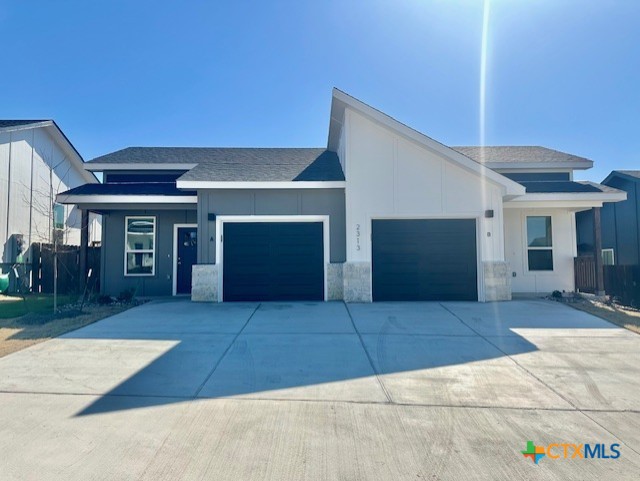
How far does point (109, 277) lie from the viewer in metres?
12.5

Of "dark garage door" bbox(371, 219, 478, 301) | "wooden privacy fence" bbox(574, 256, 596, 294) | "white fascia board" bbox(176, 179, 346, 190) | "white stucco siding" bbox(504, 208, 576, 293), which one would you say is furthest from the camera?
"white stucco siding" bbox(504, 208, 576, 293)

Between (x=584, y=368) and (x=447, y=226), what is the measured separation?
5.71 m

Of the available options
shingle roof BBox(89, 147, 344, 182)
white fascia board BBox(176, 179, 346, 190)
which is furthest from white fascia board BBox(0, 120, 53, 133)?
white fascia board BBox(176, 179, 346, 190)

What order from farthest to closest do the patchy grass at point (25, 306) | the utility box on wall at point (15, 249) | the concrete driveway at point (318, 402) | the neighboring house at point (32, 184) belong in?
the utility box on wall at point (15, 249) → the neighboring house at point (32, 184) → the patchy grass at point (25, 306) → the concrete driveway at point (318, 402)

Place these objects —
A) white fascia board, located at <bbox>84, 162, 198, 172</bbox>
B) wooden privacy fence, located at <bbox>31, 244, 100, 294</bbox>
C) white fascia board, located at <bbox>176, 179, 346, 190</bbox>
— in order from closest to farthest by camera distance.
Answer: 1. white fascia board, located at <bbox>176, 179, 346, 190</bbox>
2. wooden privacy fence, located at <bbox>31, 244, 100, 294</bbox>
3. white fascia board, located at <bbox>84, 162, 198, 172</bbox>

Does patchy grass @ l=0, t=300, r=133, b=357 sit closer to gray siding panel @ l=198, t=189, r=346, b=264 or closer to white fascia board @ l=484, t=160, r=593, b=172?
gray siding panel @ l=198, t=189, r=346, b=264

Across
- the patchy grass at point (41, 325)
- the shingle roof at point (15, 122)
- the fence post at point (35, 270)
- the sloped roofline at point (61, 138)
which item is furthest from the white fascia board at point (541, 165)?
the shingle roof at point (15, 122)

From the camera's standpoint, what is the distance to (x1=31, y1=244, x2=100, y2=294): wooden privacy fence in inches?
523

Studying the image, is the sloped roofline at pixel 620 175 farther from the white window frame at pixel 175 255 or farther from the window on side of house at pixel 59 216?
the window on side of house at pixel 59 216

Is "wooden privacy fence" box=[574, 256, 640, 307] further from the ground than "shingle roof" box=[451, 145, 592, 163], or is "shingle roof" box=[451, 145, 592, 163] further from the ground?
"shingle roof" box=[451, 145, 592, 163]

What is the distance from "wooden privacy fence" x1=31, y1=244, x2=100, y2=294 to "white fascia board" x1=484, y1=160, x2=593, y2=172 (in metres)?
14.2

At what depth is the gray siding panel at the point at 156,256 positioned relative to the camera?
12.5m

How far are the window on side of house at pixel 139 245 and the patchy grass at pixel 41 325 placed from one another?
283cm

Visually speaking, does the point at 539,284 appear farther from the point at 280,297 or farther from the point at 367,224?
the point at 280,297
